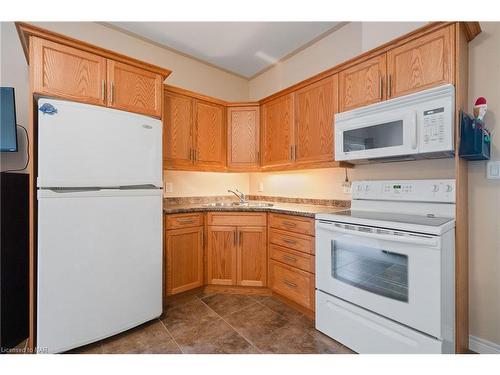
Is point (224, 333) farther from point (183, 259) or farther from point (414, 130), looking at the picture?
point (414, 130)

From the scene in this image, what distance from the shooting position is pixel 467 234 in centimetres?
165

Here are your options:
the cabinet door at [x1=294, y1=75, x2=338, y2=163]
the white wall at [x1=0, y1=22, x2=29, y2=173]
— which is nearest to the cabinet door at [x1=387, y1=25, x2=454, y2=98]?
the cabinet door at [x1=294, y1=75, x2=338, y2=163]

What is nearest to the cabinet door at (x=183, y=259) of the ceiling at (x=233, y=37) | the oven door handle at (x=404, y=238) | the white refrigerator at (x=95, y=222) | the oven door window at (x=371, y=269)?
the white refrigerator at (x=95, y=222)

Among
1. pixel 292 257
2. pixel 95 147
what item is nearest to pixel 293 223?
pixel 292 257

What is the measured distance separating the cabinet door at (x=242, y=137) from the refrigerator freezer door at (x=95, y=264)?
4.08 ft

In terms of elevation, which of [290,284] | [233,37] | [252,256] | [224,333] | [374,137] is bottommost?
[224,333]

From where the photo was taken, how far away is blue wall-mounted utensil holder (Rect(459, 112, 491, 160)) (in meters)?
1.40

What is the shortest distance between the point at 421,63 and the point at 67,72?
7.97ft

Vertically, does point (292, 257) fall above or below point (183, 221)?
below

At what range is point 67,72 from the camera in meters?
1.61

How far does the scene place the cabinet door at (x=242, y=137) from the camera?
117 inches

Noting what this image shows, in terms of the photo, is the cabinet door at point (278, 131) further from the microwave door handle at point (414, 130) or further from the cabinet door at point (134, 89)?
the cabinet door at point (134, 89)

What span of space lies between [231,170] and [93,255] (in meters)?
1.73

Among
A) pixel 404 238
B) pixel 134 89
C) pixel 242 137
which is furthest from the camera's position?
pixel 242 137
